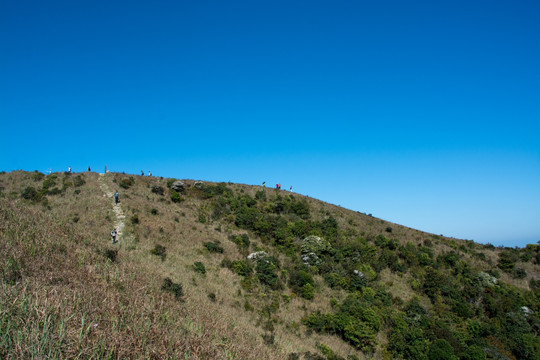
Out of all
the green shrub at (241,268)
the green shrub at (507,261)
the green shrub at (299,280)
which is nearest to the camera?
the green shrub at (241,268)

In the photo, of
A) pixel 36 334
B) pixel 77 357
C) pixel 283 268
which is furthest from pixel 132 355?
pixel 283 268

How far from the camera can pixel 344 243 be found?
36969 millimetres

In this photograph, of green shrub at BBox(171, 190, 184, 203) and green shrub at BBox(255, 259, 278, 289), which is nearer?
green shrub at BBox(255, 259, 278, 289)

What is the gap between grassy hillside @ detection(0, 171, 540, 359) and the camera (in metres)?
5.16

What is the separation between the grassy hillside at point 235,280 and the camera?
5.16 meters

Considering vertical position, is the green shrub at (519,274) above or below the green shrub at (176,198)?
below

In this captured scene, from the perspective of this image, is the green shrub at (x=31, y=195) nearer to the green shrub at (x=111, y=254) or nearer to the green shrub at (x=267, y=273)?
the green shrub at (x=267, y=273)

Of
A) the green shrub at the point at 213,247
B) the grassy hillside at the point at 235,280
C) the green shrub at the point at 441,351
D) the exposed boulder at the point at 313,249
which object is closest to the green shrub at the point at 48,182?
the grassy hillside at the point at 235,280

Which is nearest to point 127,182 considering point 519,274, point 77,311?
point 77,311

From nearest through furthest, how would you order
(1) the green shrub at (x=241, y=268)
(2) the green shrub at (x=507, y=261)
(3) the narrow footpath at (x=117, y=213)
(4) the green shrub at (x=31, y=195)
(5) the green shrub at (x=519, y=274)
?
1. (3) the narrow footpath at (x=117, y=213)
2. (1) the green shrub at (x=241, y=268)
3. (4) the green shrub at (x=31, y=195)
4. (5) the green shrub at (x=519, y=274)
5. (2) the green shrub at (x=507, y=261)

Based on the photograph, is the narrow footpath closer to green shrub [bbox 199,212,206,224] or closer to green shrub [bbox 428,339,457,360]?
green shrub [bbox 199,212,206,224]

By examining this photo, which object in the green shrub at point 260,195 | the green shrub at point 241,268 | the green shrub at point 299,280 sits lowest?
the green shrub at point 299,280

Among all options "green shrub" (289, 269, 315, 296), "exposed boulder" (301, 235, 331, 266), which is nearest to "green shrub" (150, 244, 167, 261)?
"green shrub" (289, 269, 315, 296)

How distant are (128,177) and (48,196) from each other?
11.6 meters
